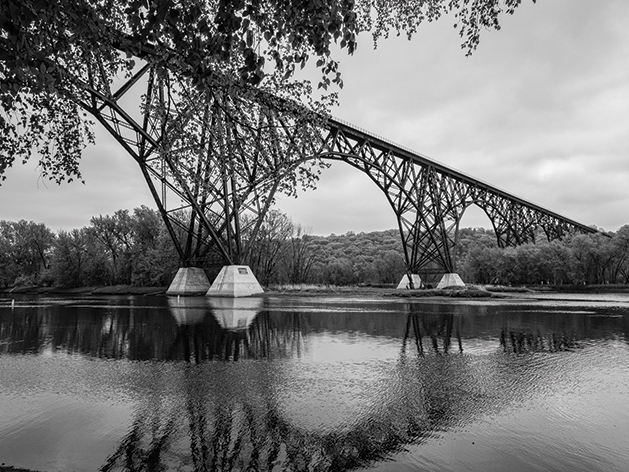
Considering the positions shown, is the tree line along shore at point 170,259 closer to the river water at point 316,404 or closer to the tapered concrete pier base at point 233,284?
the tapered concrete pier base at point 233,284

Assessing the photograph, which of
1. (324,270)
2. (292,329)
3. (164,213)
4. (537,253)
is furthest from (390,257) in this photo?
(292,329)

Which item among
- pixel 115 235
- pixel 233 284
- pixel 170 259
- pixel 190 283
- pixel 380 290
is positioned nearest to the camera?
pixel 233 284

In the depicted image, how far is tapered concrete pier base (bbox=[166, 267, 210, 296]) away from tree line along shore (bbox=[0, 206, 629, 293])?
16.4 meters

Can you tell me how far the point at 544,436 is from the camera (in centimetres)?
415

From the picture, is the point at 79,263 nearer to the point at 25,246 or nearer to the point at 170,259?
the point at 25,246

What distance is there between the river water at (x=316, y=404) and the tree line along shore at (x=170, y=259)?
47615 mm

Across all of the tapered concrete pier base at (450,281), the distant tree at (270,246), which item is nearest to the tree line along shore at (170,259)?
the distant tree at (270,246)

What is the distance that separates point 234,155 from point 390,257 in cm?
8901

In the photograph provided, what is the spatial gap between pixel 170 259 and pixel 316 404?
56553 mm

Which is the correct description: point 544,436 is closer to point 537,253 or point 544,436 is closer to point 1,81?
point 1,81

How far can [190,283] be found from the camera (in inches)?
1522

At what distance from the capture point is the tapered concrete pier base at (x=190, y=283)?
124 ft

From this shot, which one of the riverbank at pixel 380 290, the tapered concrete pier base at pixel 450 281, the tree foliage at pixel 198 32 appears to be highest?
the tree foliage at pixel 198 32

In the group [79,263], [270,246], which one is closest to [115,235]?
[79,263]
